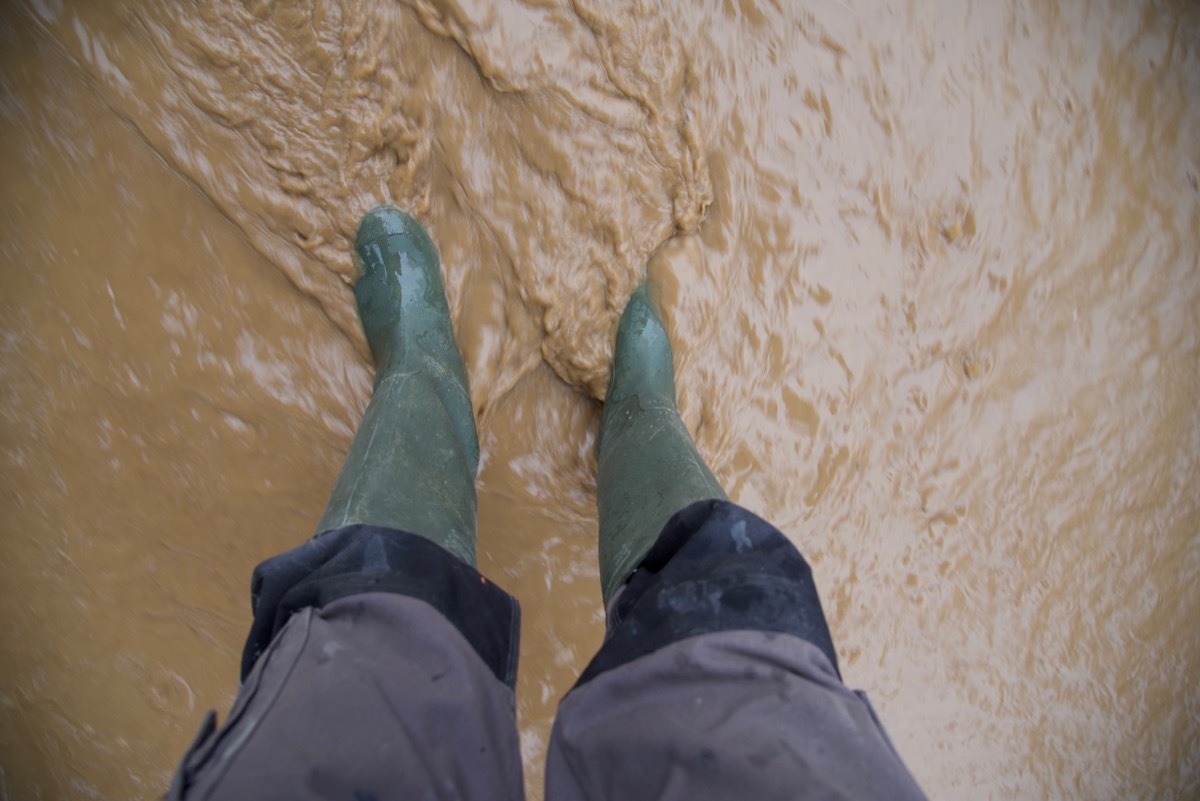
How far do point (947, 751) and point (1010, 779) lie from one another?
0.64 feet

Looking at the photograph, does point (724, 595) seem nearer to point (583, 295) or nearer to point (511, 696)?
point (511, 696)

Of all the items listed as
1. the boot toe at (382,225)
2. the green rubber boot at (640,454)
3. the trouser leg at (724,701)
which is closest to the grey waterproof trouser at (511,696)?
the trouser leg at (724,701)

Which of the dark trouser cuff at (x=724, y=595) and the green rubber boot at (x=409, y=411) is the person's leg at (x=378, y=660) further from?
the dark trouser cuff at (x=724, y=595)

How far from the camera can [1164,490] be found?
1.44 meters

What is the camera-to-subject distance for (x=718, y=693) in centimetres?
56

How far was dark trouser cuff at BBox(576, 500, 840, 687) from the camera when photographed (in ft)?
1.99

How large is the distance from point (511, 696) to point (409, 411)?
386 mm

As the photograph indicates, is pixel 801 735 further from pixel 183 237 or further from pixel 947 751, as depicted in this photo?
pixel 947 751

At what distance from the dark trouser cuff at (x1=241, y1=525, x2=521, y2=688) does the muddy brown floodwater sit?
1.50 feet

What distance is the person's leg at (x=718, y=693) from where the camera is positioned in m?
0.51

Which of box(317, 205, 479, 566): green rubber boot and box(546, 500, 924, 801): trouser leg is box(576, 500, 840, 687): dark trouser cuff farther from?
box(317, 205, 479, 566): green rubber boot

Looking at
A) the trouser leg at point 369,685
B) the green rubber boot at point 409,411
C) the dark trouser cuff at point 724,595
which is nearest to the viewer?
the trouser leg at point 369,685

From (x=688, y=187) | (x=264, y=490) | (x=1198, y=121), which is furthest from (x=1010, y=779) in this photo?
(x=264, y=490)

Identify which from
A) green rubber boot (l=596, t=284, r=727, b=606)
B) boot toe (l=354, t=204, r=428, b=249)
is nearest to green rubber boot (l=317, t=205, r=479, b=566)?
boot toe (l=354, t=204, r=428, b=249)
